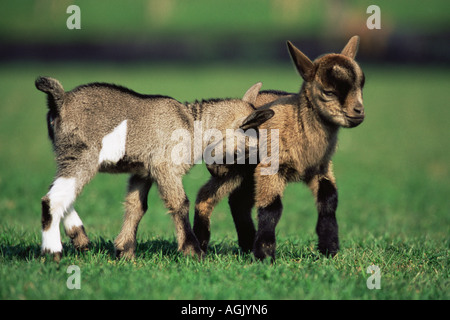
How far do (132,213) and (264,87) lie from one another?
2060 cm

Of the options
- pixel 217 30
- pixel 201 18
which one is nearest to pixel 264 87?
pixel 217 30

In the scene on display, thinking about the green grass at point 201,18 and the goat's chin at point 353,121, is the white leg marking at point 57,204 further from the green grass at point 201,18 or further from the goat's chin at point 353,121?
the green grass at point 201,18

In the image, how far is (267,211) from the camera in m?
6.08

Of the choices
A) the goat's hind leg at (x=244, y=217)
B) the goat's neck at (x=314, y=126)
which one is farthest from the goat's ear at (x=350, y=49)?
the goat's hind leg at (x=244, y=217)

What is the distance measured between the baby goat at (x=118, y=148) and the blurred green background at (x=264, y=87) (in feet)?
1.68

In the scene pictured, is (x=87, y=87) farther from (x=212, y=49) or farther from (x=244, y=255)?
(x=212, y=49)

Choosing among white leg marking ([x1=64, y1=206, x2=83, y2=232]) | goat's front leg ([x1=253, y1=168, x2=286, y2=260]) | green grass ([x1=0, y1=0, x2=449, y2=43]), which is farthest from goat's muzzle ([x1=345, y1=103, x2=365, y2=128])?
green grass ([x1=0, y1=0, x2=449, y2=43])

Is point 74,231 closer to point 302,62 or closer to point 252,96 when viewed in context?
point 252,96

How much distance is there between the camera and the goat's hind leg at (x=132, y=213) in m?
6.46

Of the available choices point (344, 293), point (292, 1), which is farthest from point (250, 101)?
point (292, 1)

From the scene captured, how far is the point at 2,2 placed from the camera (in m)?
50.1

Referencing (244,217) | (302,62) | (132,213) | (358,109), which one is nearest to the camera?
(358,109)

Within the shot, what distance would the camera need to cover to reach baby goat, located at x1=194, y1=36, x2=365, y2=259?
5.79 metres
